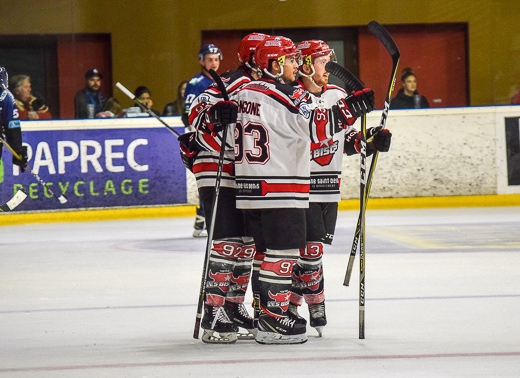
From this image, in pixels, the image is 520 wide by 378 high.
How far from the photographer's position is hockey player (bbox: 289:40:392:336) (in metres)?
4.87

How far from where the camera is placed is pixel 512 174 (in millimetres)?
11523

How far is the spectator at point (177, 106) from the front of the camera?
11570 mm

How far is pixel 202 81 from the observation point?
9.05m

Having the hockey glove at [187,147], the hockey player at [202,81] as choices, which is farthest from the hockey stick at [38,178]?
the hockey glove at [187,147]

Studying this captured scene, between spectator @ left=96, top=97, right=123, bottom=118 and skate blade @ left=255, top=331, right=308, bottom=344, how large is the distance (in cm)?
697

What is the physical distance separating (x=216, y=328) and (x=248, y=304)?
1074 mm

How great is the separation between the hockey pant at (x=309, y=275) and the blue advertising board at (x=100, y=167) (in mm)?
6434

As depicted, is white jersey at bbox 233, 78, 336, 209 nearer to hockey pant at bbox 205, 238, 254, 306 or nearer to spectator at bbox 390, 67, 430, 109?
hockey pant at bbox 205, 238, 254, 306

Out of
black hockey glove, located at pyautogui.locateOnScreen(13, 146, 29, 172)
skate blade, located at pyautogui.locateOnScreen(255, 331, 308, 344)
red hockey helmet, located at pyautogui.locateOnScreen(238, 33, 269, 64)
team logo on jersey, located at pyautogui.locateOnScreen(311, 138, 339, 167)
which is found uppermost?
red hockey helmet, located at pyautogui.locateOnScreen(238, 33, 269, 64)

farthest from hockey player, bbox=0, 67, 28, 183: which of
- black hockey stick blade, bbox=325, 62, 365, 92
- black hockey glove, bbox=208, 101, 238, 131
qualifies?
black hockey glove, bbox=208, 101, 238, 131

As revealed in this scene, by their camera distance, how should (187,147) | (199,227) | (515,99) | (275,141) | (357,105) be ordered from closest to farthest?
(357,105), (275,141), (187,147), (199,227), (515,99)

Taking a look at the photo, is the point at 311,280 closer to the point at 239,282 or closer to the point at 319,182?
the point at 239,282

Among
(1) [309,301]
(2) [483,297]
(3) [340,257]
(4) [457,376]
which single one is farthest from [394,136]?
(4) [457,376]

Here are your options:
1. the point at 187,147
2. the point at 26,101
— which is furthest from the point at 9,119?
the point at 187,147
